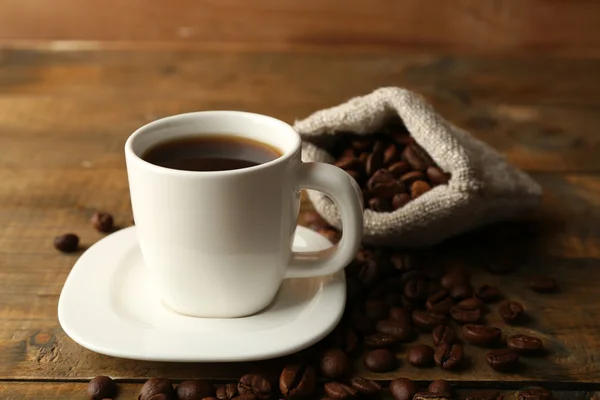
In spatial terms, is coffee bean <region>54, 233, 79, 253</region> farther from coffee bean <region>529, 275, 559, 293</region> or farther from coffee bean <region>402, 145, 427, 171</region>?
coffee bean <region>529, 275, 559, 293</region>

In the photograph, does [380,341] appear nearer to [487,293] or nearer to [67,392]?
[487,293]

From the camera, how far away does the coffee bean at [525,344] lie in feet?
3.31

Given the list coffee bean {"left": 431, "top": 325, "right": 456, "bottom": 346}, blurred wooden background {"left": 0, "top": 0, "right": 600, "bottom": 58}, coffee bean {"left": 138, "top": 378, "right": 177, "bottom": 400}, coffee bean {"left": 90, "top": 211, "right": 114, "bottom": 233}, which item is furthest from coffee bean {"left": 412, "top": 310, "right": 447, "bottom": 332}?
blurred wooden background {"left": 0, "top": 0, "right": 600, "bottom": 58}

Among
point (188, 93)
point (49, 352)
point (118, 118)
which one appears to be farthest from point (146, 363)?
point (188, 93)

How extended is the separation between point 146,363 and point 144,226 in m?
0.18

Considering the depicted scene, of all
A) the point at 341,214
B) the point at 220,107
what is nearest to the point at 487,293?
the point at 341,214

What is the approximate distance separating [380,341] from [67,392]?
415 millimetres

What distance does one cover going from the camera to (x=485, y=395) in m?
0.93

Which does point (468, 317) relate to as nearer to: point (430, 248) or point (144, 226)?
point (430, 248)

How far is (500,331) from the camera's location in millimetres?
1035

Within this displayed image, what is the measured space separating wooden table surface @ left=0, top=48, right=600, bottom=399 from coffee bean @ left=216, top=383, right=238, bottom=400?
0.12 feet

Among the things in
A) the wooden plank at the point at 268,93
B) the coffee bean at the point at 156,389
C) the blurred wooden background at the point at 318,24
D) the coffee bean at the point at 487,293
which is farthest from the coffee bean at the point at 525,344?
the blurred wooden background at the point at 318,24

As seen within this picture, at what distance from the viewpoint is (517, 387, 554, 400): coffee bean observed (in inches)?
36.0

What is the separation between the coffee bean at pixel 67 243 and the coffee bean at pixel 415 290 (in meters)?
0.57
